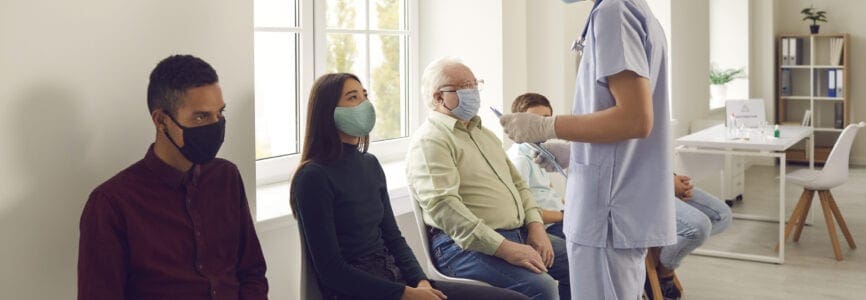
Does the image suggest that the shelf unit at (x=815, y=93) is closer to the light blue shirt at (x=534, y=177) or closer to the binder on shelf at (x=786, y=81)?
the binder on shelf at (x=786, y=81)

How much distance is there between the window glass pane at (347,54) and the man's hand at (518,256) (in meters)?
1.21

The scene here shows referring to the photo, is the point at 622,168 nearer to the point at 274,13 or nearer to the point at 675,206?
the point at 675,206

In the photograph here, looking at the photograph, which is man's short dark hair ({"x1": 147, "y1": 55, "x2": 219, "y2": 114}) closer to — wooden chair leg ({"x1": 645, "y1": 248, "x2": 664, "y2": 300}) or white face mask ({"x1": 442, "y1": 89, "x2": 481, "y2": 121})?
white face mask ({"x1": 442, "y1": 89, "x2": 481, "y2": 121})

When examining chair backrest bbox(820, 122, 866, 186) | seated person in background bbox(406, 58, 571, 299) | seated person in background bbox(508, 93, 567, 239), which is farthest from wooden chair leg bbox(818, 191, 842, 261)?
seated person in background bbox(406, 58, 571, 299)

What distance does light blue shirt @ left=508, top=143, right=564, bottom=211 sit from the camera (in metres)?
3.37

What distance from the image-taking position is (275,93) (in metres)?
3.26

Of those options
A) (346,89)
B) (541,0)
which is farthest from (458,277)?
(541,0)

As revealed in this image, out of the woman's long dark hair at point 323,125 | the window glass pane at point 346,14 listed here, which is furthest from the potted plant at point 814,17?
the woman's long dark hair at point 323,125

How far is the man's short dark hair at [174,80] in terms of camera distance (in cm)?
188

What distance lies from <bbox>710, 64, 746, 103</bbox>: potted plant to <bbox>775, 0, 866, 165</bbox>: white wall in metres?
1.15

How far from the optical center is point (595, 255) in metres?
2.08

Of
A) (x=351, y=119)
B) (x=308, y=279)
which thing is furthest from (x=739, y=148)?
(x=308, y=279)

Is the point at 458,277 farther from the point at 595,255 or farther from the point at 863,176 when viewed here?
the point at 863,176

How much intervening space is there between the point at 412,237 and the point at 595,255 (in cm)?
142
